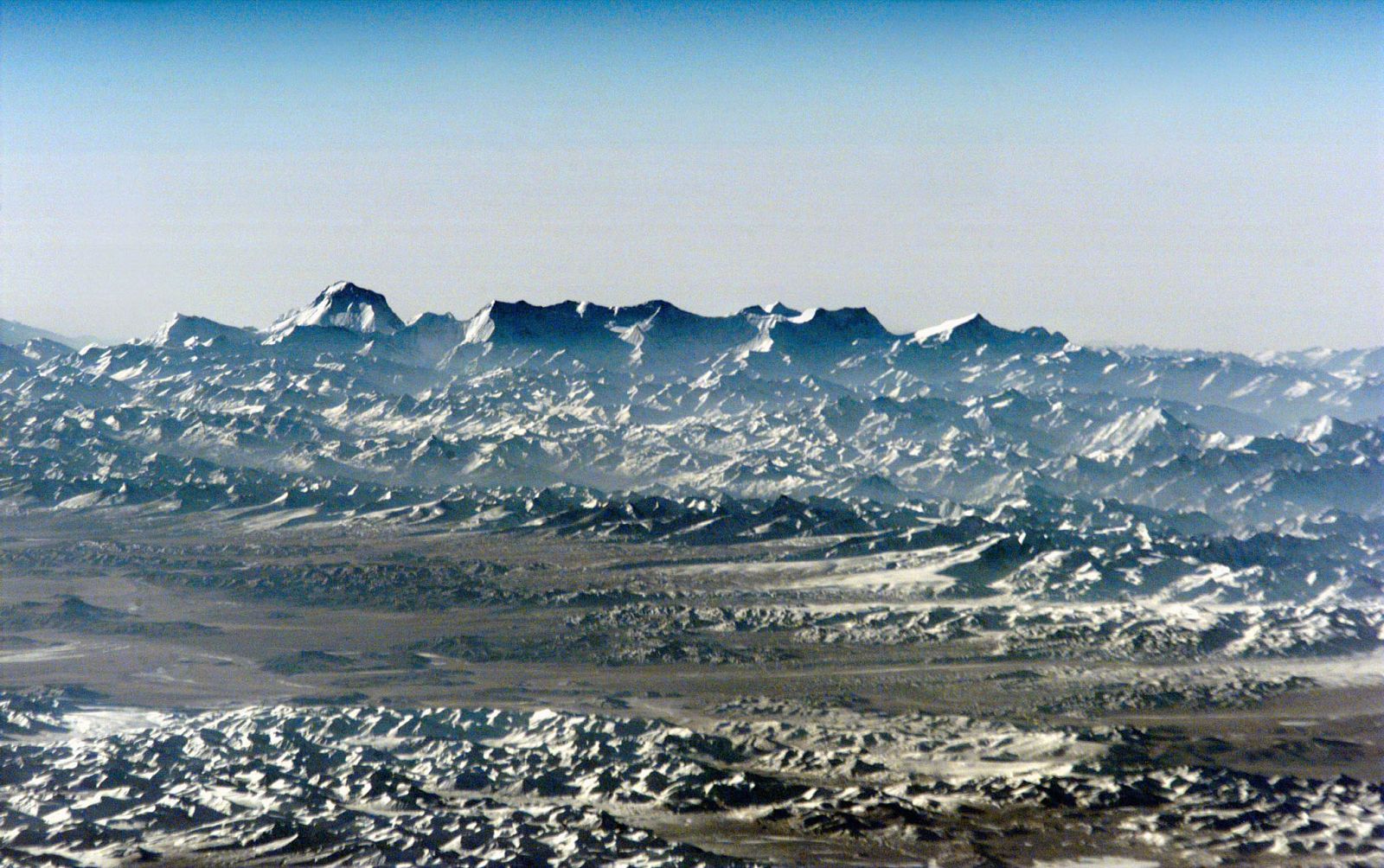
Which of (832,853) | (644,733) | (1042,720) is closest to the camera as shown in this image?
(832,853)

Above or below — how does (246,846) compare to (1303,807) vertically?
above

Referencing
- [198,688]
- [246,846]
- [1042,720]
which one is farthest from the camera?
[198,688]

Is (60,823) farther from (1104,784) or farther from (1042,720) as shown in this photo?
(1042,720)

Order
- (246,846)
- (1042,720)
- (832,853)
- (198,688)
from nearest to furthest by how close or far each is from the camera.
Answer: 1. (246,846)
2. (832,853)
3. (1042,720)
4. (198,688)

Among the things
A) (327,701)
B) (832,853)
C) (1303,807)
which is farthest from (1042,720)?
(327,701)

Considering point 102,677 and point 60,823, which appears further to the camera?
point 102,677

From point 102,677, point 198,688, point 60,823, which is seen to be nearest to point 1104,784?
point 60,823

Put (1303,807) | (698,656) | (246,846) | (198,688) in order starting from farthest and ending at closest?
(698,656)
(198,688)
(1303,807)
(246,846)

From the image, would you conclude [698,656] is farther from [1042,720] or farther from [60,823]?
[60,823]

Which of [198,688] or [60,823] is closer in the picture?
→ [60,823]
